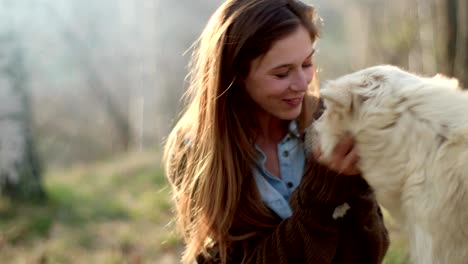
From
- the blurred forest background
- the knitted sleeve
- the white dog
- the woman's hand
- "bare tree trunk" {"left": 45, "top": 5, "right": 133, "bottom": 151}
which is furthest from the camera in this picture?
"bare tree trunk" {"left": 45, "top": 5, "right": 133, "bottom": 151}

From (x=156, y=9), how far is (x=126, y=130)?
3.29 m

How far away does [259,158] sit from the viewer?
2.77 meters

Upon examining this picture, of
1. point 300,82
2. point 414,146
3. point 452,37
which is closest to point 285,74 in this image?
point 300,82

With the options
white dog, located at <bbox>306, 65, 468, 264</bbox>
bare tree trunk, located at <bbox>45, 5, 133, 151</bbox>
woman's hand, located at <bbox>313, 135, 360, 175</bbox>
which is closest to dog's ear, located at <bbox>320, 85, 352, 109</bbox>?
white dog, located at <bbox>306, 65, 468, 264</bbox>

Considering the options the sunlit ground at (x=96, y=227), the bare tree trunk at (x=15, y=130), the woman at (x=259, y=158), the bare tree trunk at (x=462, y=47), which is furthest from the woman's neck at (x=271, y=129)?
the bare tree trunk at (x=15, y=130)

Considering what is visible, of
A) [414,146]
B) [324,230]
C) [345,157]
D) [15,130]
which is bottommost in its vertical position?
[15,130]

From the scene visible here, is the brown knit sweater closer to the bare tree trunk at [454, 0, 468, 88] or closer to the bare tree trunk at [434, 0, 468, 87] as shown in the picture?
the bare tree trunk at [454, 0, 468, 88]

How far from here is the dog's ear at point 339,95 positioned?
6.78 ft

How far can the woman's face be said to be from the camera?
8.27 feet

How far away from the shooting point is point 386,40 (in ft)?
28.5

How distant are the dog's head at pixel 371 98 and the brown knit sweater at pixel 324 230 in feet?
0.79

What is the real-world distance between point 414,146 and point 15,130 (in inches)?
209

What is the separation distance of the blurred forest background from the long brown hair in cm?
54

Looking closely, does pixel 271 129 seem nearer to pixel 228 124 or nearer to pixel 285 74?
pixel 228 124
